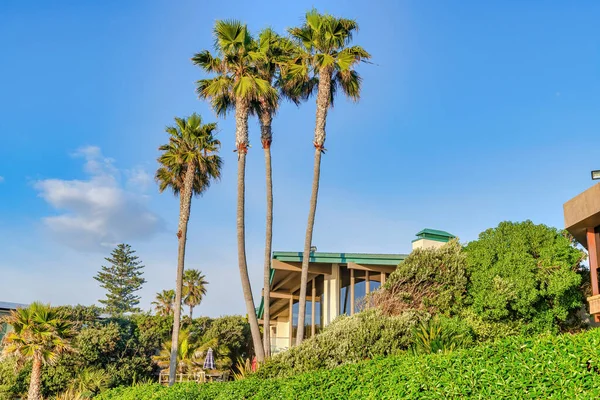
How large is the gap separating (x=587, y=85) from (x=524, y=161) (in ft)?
9.73

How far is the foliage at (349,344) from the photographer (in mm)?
13328

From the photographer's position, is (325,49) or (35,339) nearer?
(35,339)

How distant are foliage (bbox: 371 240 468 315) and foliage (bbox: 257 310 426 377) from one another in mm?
1636

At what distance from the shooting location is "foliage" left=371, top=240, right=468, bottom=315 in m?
16.2

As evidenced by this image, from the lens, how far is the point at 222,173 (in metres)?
26.6

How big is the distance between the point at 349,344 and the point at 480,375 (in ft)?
23.4

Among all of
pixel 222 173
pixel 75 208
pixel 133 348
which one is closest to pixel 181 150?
pixel 222 173

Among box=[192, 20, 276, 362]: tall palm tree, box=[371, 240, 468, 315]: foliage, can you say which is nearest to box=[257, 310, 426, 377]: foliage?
box=[371, 240, 468, 315]: foliage

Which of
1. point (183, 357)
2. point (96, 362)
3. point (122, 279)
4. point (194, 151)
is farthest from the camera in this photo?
point (122, 279)

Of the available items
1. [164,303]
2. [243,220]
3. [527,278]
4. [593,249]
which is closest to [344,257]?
[243,220]

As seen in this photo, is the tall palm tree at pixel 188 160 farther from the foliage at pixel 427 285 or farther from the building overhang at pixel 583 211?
the building overhang at pixel 583 211

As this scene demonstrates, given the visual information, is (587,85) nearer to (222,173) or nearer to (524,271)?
(524,271)

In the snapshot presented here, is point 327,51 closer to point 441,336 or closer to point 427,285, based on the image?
point 427,285

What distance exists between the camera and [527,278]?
53.2 ft
